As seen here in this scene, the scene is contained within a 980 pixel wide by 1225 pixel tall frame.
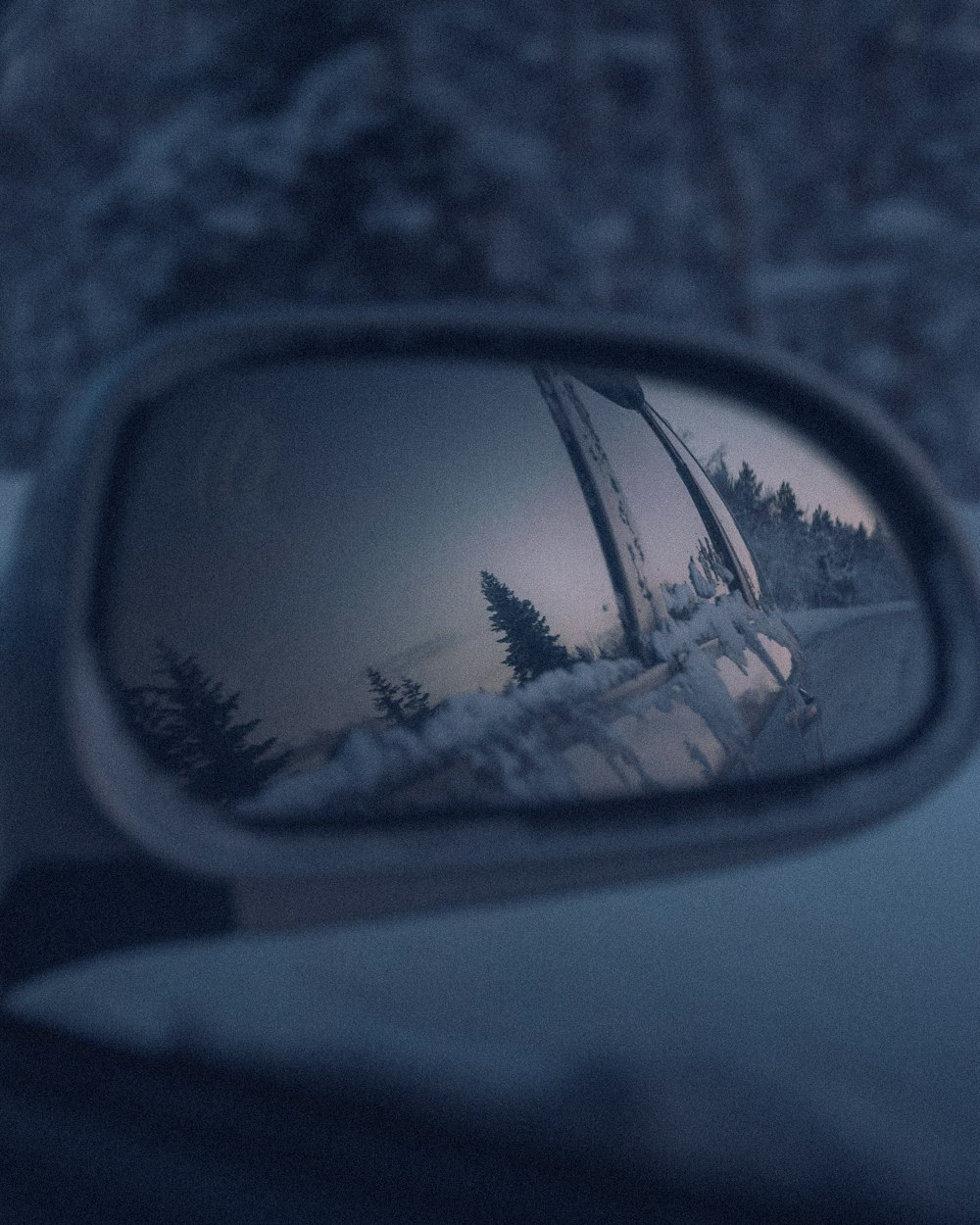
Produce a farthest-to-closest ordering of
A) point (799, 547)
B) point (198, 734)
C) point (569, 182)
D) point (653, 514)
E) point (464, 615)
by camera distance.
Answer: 1. point (569, 182)
2. point (799, 547)
3. point (653, 514)
4. point (464, 615)
5. point (198, 734)

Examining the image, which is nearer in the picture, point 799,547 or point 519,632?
point 519,632

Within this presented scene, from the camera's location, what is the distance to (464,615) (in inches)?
54.3

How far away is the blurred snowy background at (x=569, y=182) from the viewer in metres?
6.89

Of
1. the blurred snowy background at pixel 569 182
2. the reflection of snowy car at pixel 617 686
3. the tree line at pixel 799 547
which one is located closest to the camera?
the reflection of snowy car at pixel 617 686

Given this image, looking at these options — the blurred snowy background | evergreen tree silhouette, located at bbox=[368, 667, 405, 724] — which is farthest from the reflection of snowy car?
the blurred snowy background

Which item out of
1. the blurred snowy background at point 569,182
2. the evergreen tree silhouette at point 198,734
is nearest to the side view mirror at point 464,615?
the evergreen tree silhouette at point 198,734

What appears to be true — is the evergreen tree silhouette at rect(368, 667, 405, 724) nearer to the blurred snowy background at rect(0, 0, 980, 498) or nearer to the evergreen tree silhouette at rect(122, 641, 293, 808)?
the evergreen tree silhouette at rect(122, 641, 293, 808)

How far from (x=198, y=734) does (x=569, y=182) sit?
269 inches

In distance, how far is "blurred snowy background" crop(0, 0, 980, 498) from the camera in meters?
6.89

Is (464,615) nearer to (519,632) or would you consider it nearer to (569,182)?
(519,632)

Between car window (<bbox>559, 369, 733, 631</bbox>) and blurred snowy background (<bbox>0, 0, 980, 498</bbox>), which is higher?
blurred snowy background (<bbox>0, 0, 980, 498</bbox>)

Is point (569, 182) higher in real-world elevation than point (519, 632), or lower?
A: higher

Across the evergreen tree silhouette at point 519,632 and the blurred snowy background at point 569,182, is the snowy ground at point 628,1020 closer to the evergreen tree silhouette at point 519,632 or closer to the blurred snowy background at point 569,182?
the evergreen tree silhouette at point 519,632

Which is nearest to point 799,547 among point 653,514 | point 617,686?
point 653,514
